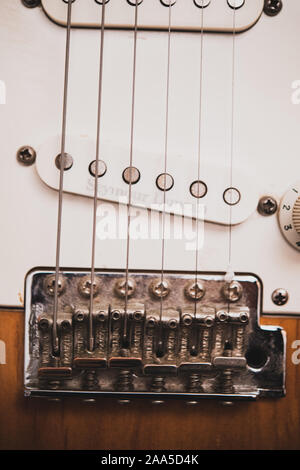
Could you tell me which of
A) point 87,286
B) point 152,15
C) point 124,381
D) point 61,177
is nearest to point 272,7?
point 152,15

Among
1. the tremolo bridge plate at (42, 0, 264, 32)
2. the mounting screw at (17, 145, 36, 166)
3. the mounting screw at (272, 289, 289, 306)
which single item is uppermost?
the tremolo bridge plate at (42, 0, 264, 32)

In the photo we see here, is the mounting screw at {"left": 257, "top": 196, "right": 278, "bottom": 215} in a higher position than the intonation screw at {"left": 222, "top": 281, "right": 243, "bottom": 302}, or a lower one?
higher

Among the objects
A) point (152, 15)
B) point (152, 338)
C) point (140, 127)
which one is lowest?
point (152, 338)

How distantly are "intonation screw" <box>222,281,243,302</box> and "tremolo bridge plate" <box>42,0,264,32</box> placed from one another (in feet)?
1.32

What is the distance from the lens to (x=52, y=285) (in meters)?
0.65

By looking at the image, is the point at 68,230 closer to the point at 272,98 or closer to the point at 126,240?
the point at 126,240

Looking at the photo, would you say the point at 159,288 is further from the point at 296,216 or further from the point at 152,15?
the point at 152,15

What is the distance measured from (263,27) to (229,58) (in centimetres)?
7

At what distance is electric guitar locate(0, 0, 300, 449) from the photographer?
0.65 metres

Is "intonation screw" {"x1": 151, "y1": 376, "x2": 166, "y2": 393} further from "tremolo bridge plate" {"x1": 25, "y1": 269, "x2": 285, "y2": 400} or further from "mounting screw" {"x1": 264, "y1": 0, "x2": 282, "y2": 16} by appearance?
"mounting screw" {"x1": 264, "y1": 0, "x2": 282, "y2": 16}

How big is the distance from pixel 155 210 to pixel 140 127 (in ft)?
0.44

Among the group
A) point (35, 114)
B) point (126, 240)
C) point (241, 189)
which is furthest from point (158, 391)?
point (35, 114)

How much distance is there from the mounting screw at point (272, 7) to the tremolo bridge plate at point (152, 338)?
16.6 inches

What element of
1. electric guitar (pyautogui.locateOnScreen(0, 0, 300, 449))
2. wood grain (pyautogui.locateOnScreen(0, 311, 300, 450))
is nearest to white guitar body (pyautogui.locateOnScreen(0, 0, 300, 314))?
electric guitar (pyautogui.locateOnScreen(0, 0, 300, 449))
